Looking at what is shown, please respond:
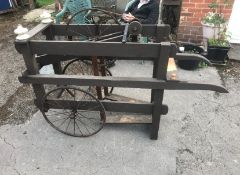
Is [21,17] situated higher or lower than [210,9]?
lower

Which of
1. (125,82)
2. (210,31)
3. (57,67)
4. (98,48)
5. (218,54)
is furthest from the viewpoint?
(210,31)

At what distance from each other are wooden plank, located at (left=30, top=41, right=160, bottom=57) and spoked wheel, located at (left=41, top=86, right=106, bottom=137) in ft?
1.62

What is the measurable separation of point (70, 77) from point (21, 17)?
5519 millimetres

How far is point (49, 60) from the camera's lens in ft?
11.1

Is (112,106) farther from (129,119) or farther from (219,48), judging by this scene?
(219,48)

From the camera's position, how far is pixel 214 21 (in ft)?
15.1

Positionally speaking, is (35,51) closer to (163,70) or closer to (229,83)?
(163,70)

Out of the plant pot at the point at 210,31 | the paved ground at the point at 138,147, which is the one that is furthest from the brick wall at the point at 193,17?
the paved ground at the point at 138,147

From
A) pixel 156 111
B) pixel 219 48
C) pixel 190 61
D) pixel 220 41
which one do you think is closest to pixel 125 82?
pixel 156 111

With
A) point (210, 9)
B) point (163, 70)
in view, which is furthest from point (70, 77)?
point (210, 9)

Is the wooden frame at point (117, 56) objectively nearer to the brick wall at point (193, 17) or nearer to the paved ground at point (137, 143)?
the paved ground at point (137, 143)

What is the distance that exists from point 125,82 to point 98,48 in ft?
1.55

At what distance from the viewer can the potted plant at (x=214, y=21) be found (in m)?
4.61

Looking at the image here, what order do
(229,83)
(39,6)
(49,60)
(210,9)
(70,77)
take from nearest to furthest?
1. (70,77)
2. (49,60)
3. (229,83)
4. (210,9)
5. (39,6)
